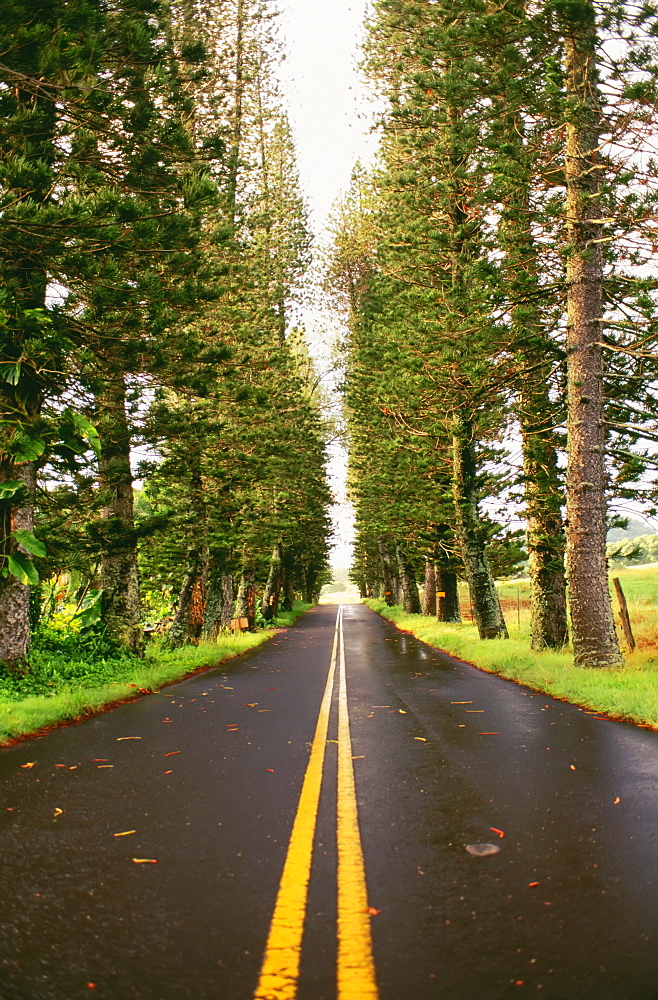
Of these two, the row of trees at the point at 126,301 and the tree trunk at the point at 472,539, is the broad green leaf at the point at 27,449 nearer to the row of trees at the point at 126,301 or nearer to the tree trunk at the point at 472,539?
the row of trees at the point at 126,301

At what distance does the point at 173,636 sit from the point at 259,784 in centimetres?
1305

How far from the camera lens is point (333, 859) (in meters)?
3.84

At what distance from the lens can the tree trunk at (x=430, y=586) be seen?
27.4m

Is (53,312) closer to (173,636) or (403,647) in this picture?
(173,636)

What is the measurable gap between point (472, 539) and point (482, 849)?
48.6 feet

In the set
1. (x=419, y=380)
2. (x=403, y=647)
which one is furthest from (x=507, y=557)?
(x=419, y=380)

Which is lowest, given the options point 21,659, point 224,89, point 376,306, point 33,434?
point 21,659

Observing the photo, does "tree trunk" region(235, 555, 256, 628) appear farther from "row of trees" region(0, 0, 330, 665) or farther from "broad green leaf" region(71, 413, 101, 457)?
"broad green leaf" region(71, 413, 101, 457)

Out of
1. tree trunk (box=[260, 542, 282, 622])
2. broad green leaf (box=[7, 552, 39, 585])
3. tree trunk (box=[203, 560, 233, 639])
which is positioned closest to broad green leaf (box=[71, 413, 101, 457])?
broad green leaf (box=[7, 552, 39, 585])

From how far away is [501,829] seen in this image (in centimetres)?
424

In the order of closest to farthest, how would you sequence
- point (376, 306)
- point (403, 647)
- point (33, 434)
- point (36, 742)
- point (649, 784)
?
1. point (649, 784)
2. point (36, 742)
3. point (33, 434)
4. point (403, 647)
5. point (376, 306)

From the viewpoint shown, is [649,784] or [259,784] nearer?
[649,784]

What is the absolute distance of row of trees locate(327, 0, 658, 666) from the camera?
10789mm

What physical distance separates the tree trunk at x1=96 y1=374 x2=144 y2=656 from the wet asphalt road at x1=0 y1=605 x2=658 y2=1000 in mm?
5818
